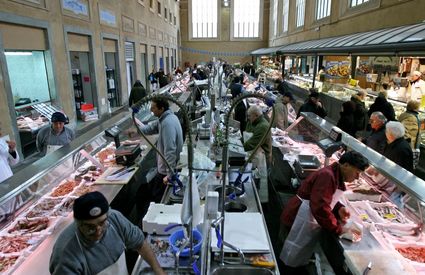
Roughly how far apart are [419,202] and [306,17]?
930 inches

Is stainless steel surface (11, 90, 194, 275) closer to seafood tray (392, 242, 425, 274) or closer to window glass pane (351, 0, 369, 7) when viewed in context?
seafood tray (392, 242, 425, 274)

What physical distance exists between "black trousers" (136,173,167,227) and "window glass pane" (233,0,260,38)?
36.8m

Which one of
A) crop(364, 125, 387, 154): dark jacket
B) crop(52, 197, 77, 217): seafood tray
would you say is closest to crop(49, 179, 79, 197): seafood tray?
crop(52, 197, 77, 217): seafood tray

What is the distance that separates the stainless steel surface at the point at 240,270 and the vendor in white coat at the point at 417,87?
9267 millimetres

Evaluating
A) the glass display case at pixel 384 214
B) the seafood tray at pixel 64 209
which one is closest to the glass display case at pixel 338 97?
the glass display case at pixel 384 214

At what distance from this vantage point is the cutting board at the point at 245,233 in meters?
2.66

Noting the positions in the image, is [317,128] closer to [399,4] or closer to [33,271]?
[33,271]

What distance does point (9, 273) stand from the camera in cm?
268

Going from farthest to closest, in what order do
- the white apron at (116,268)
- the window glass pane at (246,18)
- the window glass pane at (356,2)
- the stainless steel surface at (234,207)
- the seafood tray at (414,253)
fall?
the window glass pane at (246,18) → the window glass pane at (356,2) → the stainless steel surface at (234,207) → the seafood tray at (414,253) → the white apron at (116,268)

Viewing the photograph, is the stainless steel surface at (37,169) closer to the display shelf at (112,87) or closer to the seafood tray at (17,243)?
the seafood tray at (17,243)

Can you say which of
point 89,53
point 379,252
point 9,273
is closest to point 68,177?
point 9,273

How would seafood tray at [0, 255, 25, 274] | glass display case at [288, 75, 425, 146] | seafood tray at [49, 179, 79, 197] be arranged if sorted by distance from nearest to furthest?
seafood tray at [0, 255, 25, 274], seafood tray at [49, 179, 79, 197], glass display case at [288, 75, 425, 146]

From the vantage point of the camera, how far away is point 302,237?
368 cm

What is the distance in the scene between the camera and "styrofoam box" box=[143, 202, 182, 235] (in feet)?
9.80
